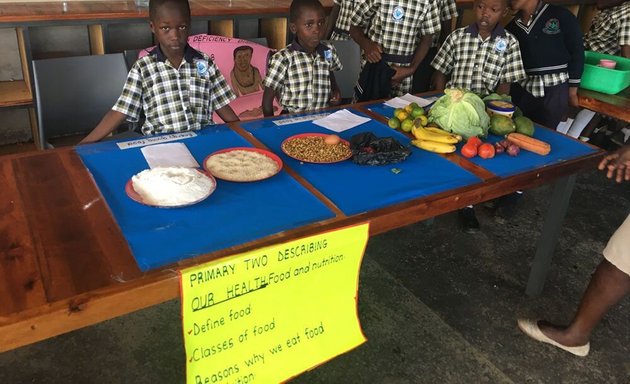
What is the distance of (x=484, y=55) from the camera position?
271 centimetres

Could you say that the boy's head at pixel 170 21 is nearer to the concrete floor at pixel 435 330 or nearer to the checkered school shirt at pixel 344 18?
the concrete floor at pixel 435 330

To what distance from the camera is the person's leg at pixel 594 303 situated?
1854 millimetres

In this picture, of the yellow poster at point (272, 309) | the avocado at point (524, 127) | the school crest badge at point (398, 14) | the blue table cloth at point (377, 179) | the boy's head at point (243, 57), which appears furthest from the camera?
the boy's head at point (243, 57)

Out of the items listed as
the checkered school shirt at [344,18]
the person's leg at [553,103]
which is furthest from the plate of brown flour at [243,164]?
the person's leg at [553,103]

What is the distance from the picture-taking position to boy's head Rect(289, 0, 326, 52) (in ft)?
7.70

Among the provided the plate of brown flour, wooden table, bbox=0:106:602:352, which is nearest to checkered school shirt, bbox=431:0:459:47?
wooden table, bbox=0:106:602:352

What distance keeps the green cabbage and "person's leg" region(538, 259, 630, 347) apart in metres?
0.70

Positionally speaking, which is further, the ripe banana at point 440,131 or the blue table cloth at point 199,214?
the ripe banana at point 440,131

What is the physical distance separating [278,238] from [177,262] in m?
0.26

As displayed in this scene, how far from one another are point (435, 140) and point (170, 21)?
3.74ft

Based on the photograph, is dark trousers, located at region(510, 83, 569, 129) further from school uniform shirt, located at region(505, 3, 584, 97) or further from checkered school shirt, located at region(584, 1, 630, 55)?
checkered school shirt, located at region(584, 1, 630, 55)

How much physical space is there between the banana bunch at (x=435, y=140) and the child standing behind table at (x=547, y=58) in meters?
1.29

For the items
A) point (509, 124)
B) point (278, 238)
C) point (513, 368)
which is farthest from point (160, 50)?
point (513, 368)

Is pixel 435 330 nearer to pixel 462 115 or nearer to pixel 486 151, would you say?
pixel 486 151
